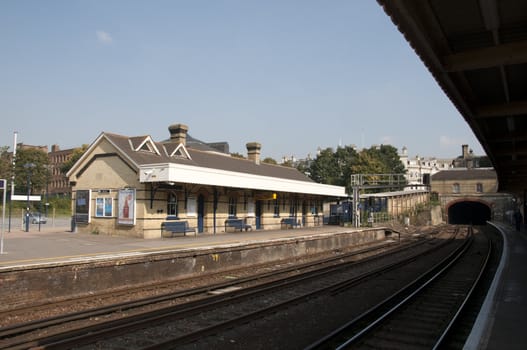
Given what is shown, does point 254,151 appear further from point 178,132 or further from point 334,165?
point 334,165

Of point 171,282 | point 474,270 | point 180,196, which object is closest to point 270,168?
point 180,196

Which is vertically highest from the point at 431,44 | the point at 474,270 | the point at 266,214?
the point at 431,44

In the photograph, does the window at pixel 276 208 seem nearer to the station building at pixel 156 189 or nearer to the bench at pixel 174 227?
the station building at pixel 156 189

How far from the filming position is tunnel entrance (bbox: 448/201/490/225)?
72688mm

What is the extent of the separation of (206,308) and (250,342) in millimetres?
2353

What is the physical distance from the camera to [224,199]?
2441 centimetres

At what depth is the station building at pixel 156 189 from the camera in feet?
64.5

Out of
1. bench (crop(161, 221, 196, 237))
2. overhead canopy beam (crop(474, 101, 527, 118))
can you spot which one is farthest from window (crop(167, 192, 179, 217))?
overhead canopy beam (crop(474, 101, 527, 118))

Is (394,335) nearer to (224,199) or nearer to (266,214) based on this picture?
(224,199)

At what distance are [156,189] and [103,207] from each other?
361cm

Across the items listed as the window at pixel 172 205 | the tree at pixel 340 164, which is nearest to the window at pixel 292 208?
the window at pixel 172 205

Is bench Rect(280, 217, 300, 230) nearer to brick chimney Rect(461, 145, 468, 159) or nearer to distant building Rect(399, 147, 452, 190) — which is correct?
brick chimney Rect(461, 145, 468, 159)

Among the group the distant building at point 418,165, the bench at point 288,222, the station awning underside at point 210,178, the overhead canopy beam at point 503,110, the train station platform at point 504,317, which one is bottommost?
the train station platform at point 504,317

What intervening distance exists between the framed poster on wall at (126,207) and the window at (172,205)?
6.01 ft
